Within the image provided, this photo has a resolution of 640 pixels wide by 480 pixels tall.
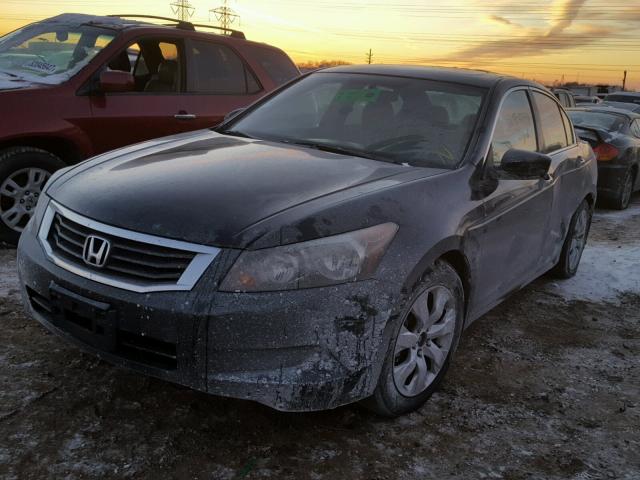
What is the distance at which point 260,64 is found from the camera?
6.50 meters

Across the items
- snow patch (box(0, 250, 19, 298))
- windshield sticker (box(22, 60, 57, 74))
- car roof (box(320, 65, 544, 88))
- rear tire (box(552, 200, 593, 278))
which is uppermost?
car roof (box(320, 65, 544, 88))

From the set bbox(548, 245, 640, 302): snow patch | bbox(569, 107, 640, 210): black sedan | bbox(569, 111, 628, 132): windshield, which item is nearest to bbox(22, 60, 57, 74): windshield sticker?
bbox(548, 245, 640, 302): snow patch

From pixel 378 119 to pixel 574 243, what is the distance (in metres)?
2.44

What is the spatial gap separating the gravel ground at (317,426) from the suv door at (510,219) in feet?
1.59

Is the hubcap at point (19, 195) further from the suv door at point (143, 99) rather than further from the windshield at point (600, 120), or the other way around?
the windshield at point (600, 120)

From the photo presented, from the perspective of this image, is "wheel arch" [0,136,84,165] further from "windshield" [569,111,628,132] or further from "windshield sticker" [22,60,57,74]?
"windshield" [569,111,628,132]

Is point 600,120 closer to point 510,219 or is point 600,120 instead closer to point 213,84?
point 213,84

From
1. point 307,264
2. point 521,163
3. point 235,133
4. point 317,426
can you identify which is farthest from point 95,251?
point 521,163

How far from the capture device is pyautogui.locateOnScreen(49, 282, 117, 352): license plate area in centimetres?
252

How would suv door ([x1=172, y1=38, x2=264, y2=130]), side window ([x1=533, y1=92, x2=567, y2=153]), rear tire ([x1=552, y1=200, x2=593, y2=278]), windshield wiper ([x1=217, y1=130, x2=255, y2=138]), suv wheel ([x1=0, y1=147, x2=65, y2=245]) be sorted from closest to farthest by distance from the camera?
windshield wiper ([x1=217, y1=130, x2=255, y2=138]), side window ([x1=533, y1=92, x2=567, y2=153]), suv wheel ([x1=0, y1=147, x2=65, y2=245]), rear tire ([x1=552, y1=200, x2=593, y2=278]), suv door ([x1=172, y1=38, x2=264, y2=130])

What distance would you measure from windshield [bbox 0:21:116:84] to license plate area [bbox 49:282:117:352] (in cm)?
308

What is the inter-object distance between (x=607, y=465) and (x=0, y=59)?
553 cm

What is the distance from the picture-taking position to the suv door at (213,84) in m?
5.93

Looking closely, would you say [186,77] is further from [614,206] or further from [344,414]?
[614,206]
